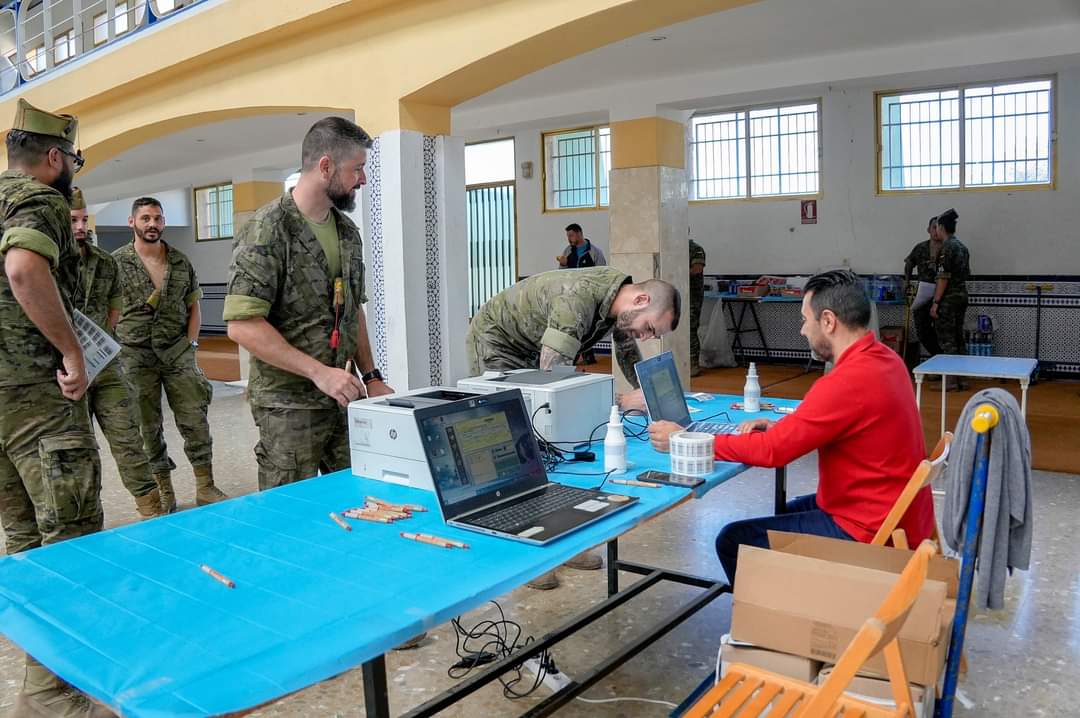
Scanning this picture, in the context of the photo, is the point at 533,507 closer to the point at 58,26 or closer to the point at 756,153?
the point at 756,153

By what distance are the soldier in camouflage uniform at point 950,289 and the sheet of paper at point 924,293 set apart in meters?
0.14

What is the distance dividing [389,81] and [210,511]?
358cm

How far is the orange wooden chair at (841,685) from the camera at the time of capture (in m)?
1.58

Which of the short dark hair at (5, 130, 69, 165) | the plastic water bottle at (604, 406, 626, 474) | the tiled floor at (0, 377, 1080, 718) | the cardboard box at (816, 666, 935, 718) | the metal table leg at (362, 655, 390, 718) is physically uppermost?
the short dark hair at (5, 130, 69, 165)

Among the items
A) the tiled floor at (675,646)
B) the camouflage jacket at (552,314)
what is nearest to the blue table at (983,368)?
the tiled floor at (675,646)

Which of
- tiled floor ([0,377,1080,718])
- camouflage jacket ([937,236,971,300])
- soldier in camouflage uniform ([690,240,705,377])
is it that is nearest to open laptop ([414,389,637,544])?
tiled floor ([0,377,1080,718])

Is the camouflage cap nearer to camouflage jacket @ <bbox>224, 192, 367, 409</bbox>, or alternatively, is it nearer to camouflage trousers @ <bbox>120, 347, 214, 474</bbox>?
camouflage jacket @ <bbox>224, 192, 367, 409</bbox>

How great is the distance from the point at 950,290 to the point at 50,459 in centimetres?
790

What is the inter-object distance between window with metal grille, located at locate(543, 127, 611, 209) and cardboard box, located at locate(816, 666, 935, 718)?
31.8 ft

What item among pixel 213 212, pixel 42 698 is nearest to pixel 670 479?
pixel 42 698

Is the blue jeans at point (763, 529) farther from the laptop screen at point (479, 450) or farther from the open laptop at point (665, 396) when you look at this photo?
the laptop screen at point (479, 450)

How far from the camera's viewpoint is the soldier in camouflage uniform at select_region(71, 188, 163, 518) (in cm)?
436

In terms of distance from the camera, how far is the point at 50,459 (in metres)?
2.71

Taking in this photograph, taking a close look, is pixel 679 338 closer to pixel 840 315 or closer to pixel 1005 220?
pixel 1005 220
